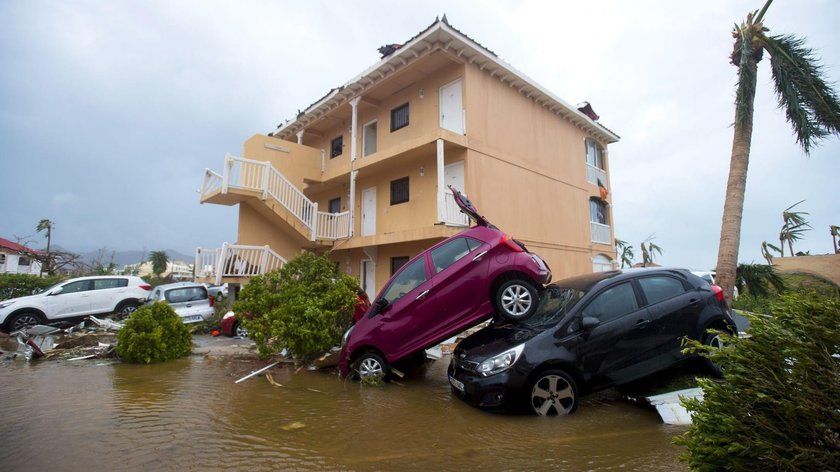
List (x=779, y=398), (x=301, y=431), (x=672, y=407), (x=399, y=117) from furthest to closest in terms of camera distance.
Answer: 1. (x=399, y=117)
2. (x=672, y=407)
3. (x=301, y=431)
4. (x=779, y=398)

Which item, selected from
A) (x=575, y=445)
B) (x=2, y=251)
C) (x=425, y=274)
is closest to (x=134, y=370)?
(x=425, y=274)

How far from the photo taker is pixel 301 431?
433cm

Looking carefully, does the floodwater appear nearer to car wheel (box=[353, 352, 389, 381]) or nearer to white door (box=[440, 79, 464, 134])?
car wheel (box=[353, 352, 389, 381])

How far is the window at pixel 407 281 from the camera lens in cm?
628

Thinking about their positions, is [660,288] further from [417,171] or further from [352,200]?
[352,200]

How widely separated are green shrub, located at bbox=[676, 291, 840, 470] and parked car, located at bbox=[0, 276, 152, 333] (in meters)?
16.3

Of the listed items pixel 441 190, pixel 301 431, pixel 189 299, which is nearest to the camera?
pixel 301 431

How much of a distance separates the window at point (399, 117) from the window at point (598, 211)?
939 centimetres

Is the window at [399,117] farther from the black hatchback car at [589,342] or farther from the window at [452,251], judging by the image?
the black hatchback car at [589,342]

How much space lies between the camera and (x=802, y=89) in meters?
9.16

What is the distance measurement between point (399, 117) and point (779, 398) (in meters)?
14.1

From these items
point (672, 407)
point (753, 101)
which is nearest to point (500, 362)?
point (672, 407)

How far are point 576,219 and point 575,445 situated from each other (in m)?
14.2

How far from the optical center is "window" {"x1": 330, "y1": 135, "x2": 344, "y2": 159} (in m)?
17.9
